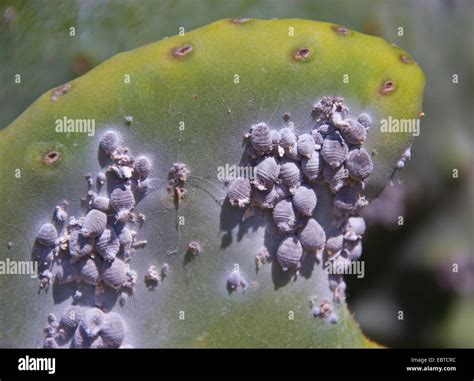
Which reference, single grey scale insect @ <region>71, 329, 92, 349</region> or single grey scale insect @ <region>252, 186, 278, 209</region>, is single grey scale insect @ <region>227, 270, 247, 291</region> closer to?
single grey scale insect @ <region>252, 186, 278, 209</region>

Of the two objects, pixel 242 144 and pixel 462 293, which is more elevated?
pixel 242 144

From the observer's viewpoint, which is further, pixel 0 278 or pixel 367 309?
pixel 367 309

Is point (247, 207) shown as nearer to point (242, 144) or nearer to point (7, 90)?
point (242, 144)

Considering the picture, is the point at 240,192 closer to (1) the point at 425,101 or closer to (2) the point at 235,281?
(2) the point at 235,281

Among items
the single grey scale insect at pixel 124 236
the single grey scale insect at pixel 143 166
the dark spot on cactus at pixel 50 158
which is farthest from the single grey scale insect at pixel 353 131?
the dark spot on cactus at pixel 50 158

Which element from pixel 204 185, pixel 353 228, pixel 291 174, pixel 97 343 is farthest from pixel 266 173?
pixel 97 343

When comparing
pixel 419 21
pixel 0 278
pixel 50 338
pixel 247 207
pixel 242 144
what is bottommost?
pixel 50 338

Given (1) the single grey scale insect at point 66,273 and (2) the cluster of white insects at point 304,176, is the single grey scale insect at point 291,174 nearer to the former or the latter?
(2) the cluster of white insects at point 304,176
